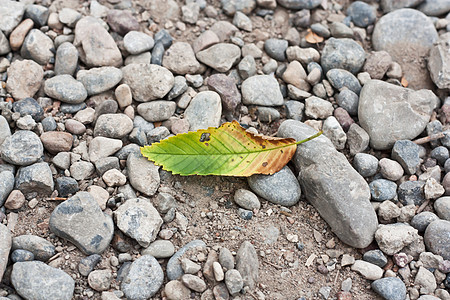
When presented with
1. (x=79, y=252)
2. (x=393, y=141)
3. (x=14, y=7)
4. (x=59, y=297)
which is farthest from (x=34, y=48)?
(x=393, y=141)

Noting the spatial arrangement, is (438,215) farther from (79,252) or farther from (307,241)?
(79,252)

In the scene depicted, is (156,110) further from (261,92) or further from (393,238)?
(393,238)

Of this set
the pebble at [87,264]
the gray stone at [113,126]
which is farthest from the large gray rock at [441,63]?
the pebble at [87,264]

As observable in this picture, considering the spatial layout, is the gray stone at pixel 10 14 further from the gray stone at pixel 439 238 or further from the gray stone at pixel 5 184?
the gray stone at pixel 439 238

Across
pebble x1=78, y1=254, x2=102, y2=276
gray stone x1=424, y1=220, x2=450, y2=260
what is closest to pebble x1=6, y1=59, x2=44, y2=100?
pebble x1=78, y1=254, x2=102, y2=276

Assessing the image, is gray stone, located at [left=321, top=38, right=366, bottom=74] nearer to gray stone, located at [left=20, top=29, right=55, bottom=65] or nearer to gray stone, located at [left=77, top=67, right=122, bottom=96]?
gray stone, located at [left=77, top=67, right=122, bottom=96]
